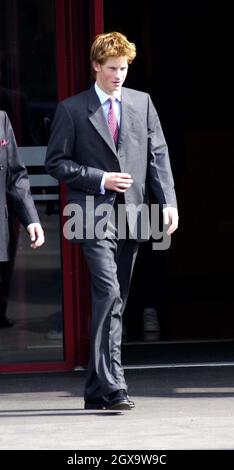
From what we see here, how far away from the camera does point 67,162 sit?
7273 millimetres

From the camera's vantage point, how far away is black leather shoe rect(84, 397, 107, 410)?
7289 mm

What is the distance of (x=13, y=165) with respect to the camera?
290 inches

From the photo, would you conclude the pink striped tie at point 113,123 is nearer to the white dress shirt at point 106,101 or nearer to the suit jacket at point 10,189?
the white dress shirt at point 106,101

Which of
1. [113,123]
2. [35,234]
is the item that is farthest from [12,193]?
[113,123]

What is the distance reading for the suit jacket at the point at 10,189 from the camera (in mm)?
7309

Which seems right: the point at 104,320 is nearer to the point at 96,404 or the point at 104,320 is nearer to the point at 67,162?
the point at 96,404

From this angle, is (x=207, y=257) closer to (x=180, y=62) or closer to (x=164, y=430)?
(x=180, y=62)

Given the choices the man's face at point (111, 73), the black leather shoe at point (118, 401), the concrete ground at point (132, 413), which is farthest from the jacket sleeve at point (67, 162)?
the concrete ground at point (132, 413)

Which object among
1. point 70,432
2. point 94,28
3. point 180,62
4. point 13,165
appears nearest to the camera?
point 70,432

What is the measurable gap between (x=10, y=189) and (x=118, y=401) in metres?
1.19

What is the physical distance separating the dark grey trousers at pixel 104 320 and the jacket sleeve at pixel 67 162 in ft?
0.97

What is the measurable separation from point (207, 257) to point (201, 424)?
5678 millimetres
